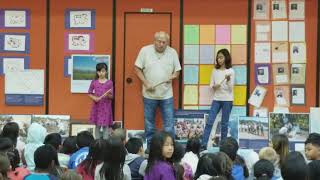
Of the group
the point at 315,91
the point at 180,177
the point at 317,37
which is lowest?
the point at 180,177

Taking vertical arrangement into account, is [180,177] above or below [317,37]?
below

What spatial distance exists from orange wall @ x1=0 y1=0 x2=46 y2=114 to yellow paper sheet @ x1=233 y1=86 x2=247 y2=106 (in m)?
3.11

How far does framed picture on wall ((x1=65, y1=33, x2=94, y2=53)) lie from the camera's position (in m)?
9.66

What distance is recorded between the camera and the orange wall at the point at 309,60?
9.60 meters

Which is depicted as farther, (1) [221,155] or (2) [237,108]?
(2) [237,108]

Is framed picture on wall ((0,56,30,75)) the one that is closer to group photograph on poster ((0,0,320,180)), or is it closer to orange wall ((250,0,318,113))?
group photograph on poster ((0,0,320,180))

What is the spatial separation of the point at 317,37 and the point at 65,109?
423cm

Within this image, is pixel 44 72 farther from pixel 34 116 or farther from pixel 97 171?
pixel 97 171

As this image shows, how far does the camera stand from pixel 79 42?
967 cm

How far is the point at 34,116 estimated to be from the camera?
9664 millimetres

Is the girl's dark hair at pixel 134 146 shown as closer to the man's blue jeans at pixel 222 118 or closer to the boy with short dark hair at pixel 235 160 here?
the boy with short dark hair at pixel 235 160

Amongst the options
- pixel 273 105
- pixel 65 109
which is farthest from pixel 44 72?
pixel 273 105

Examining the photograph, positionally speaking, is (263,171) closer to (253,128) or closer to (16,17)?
(253,128)

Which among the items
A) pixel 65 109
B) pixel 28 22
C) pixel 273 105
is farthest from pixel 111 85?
pixel 273 105
